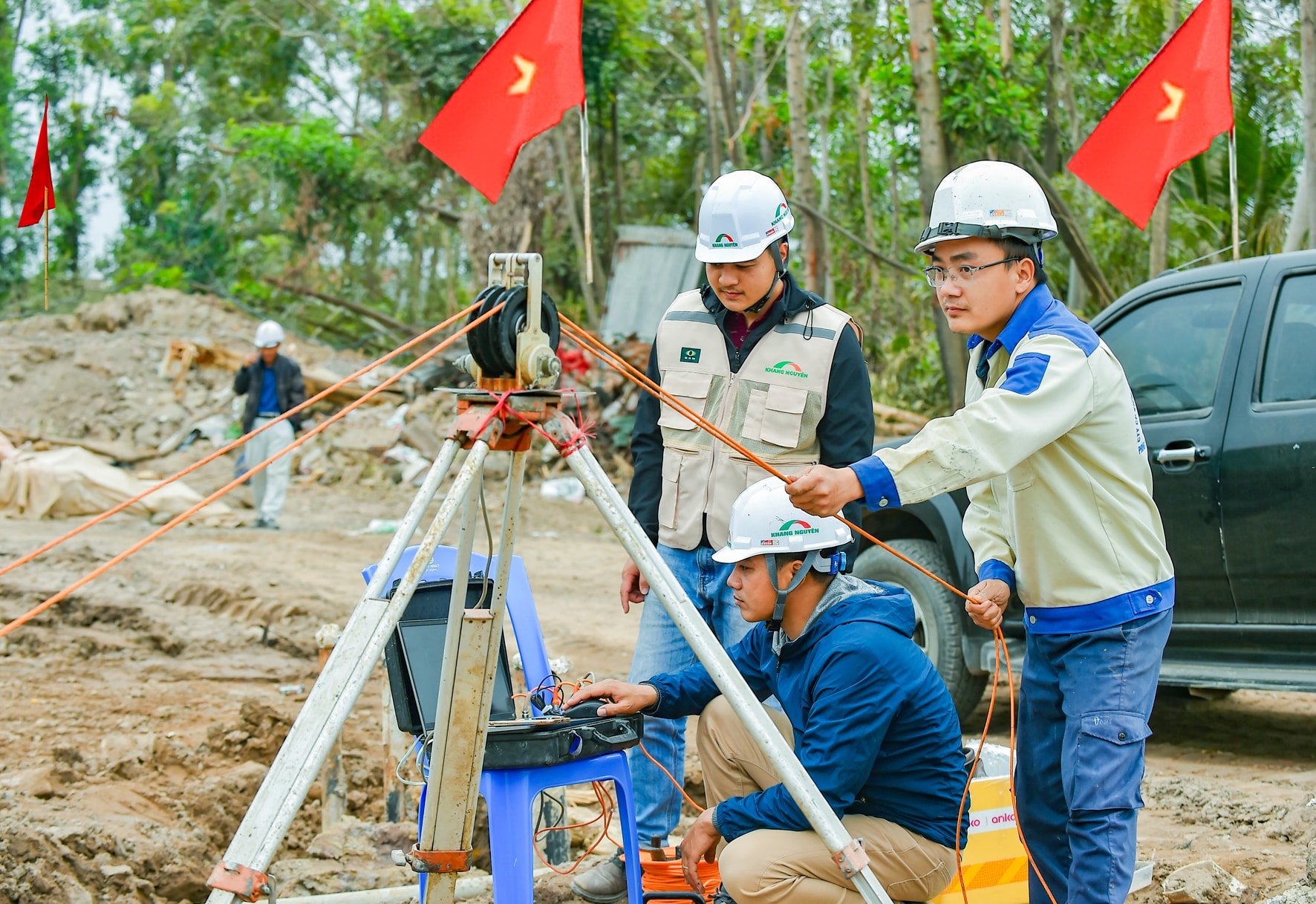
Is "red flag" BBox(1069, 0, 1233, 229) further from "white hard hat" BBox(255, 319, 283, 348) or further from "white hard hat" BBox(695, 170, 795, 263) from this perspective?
"white hard hat" BBox(255, 319, 283, 348)

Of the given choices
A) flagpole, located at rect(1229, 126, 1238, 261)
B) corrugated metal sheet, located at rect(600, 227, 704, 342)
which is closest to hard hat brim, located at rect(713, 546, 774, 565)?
flagpole, located at rect(1229, 126, 1238, 261)

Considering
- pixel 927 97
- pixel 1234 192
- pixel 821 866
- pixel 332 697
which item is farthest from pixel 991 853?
pixel 927 97

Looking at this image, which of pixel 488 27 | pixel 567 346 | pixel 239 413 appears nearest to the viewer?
pixel 567 346

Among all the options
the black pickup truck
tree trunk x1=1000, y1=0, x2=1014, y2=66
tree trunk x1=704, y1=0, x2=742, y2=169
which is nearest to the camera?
the black pickup truck

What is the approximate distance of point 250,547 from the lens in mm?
12000

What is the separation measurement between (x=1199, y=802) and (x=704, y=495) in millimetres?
2393

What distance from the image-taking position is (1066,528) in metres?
2.96

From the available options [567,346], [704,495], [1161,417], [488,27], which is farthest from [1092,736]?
[488,27]

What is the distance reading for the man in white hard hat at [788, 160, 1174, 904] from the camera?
284cm

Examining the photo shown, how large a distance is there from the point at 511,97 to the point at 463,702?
2.95 metres

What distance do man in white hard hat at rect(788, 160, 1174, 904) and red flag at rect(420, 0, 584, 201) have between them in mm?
1795

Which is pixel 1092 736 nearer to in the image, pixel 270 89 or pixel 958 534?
pixel 958 534

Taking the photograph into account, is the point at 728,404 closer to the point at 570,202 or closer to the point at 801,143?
the point at 801,143

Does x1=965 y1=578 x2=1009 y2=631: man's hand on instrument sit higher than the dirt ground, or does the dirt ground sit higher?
x1=965 y1=578 x2=1009 y2=631: man's hand on instrument
